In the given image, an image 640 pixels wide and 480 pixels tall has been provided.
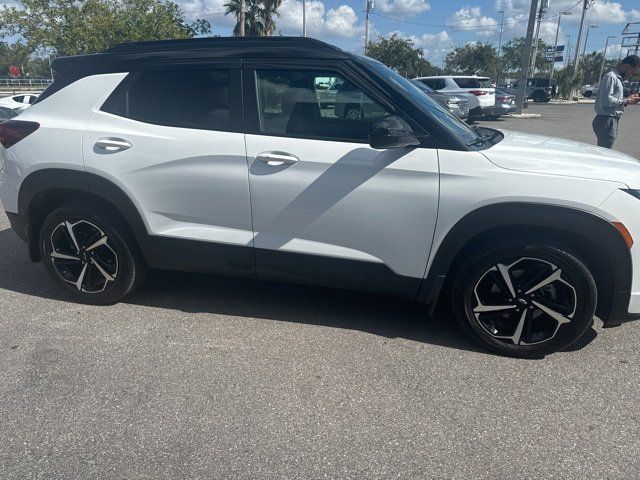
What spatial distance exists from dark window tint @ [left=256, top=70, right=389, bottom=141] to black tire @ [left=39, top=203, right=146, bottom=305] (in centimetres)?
135

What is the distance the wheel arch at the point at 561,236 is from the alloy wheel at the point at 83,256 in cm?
232

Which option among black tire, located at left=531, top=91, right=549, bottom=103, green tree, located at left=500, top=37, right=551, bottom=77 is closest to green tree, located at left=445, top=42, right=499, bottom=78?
green tree, located at left=500, top=37, right=551, bottom=77

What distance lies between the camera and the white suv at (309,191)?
2713mm

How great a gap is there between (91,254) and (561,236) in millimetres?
3178

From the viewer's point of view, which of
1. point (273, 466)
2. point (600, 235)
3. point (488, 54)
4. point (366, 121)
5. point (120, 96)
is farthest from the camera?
point (488, 54)

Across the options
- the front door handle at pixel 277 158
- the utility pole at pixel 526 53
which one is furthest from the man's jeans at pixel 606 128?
the utility pole at pixel 526 53

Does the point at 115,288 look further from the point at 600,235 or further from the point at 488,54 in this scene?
the point at 488,54

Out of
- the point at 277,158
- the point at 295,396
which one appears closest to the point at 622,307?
the point at 295,396

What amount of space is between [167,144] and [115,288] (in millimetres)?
1195

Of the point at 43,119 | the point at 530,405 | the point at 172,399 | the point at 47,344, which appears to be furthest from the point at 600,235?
the point at 43,119

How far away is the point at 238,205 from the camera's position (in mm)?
3094

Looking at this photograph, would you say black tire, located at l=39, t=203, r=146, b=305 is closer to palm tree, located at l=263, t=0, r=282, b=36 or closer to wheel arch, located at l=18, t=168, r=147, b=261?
wheel arch, located at l=18, t=168, r=147, b=261

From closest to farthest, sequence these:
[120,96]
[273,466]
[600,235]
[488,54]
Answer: [273,466] < [600,235] < [120,96] < [488,54]

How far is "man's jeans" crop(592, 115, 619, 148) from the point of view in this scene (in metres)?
6.72
